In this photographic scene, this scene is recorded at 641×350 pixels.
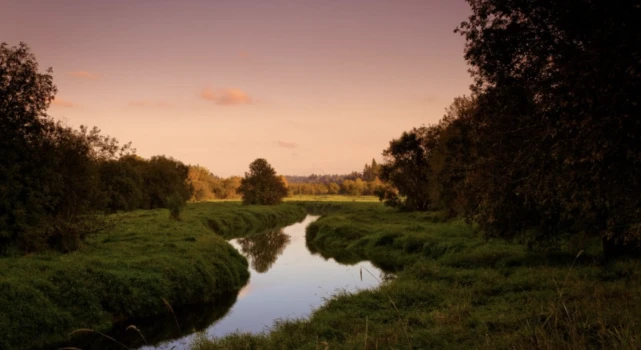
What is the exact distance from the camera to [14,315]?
13844 millimetres

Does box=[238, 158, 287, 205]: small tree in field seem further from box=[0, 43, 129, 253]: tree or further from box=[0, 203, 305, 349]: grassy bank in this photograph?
box=[0, 43, 129, 253]: tree

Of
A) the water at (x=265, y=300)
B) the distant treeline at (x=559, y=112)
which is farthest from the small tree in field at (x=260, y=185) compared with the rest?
the distant treeline at (x=559, y=112)

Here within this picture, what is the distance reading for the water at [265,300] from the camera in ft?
53.3

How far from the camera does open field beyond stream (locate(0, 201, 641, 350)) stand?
9266 millimetres

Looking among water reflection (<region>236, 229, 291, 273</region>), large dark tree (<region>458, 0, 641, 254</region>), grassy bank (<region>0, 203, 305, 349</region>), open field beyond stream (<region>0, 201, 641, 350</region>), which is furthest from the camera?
water reflection (<region>236, 229, 291, 273</region>)

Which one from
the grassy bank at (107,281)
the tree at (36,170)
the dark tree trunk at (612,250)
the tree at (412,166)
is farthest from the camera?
the tree at (412,166)

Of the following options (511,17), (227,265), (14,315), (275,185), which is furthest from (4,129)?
(275,185)

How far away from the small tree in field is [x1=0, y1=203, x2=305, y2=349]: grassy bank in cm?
6082

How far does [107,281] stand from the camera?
58.1ft

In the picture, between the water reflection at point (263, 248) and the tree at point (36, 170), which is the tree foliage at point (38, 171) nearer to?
the tree at point (36, 170)

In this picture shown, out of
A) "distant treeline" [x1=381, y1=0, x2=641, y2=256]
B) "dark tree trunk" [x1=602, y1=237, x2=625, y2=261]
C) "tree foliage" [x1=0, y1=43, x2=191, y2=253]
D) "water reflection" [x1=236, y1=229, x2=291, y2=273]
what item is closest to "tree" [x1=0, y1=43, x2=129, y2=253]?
"tree foliage" [x1=0, y1=43, x2=191, y2=253]

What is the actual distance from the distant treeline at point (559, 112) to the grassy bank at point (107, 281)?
14579 mm

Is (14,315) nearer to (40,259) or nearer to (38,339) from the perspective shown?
(38,339)

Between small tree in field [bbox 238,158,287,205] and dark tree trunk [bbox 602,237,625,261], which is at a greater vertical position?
small tree in field [bbox 238,158,287,205]
